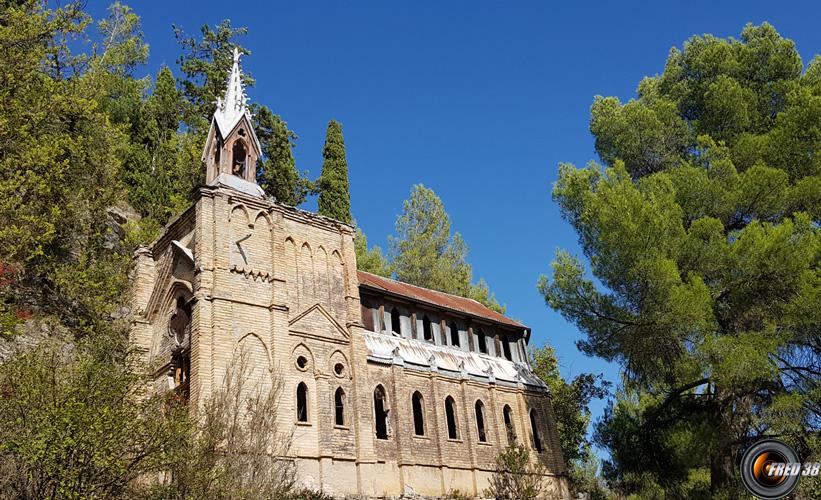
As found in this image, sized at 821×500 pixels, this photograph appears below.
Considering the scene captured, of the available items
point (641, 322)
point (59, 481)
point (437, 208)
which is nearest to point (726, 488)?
point (641, 322)

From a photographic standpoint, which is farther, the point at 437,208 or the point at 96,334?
the point at 437,208

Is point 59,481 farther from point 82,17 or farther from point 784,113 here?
point 784,113

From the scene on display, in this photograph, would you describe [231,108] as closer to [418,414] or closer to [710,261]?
[418,414]

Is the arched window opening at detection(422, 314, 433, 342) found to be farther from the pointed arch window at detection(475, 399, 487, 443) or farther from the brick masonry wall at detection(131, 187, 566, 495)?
the pointed arch window at detection(475, 399, 487, 443)

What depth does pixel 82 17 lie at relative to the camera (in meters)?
22.8

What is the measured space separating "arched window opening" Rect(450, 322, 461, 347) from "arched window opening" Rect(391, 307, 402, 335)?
8.62 ft

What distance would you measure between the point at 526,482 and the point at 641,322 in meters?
7.49

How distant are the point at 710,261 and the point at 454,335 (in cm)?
1117

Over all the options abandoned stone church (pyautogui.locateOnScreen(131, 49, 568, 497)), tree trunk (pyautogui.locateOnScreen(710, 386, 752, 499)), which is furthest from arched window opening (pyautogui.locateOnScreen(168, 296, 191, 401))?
tree trunk (pyautogui.locateOnScreen(710, 386, 752, 499))

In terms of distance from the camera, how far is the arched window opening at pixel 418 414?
22.8 metres

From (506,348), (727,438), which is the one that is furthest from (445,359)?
(727,438)

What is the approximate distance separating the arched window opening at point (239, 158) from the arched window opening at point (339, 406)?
8175 mm

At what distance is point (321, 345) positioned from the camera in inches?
818

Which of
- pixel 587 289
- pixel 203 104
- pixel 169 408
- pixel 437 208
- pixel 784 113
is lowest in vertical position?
pixel 169 408
